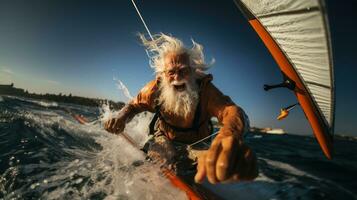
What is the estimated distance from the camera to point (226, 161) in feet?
4.34

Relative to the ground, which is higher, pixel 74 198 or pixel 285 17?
pixel 285 17

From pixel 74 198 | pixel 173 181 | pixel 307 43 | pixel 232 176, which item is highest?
pixel 307 43

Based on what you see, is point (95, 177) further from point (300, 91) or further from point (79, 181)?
point (300, 91)

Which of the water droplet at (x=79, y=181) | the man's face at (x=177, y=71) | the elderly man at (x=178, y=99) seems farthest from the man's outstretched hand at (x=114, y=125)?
the man's face at (x=177, y=71)

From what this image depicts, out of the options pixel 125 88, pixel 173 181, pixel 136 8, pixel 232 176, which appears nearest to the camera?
pixel 232 176

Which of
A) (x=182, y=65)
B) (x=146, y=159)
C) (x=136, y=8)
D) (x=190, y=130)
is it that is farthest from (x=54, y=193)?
(x=136, y=8)

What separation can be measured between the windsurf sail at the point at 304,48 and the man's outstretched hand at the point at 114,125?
276 centimetres

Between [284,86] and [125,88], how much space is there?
4064 mm

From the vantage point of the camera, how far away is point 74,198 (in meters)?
2.85

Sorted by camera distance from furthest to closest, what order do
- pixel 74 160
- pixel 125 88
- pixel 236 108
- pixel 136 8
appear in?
pixel 125 88 → pixel 136 8 → pixel 74 160 → pixel 236 108

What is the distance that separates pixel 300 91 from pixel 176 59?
2358 millimetres

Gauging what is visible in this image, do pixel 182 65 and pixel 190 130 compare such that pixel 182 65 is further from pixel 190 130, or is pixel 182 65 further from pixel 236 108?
pixel 236 108

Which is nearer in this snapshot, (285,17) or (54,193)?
(54,193)

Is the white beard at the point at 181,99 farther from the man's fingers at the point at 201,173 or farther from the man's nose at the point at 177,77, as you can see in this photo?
the man's fingers at the point at 201,173
